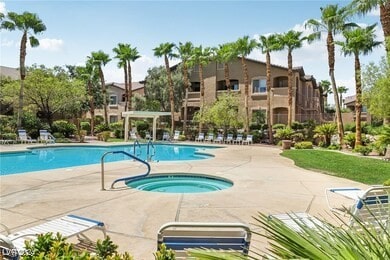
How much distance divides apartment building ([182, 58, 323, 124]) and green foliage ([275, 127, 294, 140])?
175 inches

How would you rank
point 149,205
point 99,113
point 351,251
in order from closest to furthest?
point 351,251 → point 149,205 → point 99,113

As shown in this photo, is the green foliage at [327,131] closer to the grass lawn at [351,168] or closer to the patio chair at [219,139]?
the patio chair at [219,139]

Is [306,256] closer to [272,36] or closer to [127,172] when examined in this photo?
[127,172]

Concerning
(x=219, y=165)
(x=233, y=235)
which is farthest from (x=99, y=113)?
(x=233, y=235)

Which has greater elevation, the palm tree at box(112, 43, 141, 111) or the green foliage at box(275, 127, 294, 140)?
the palm tree at box(112, 43, 141, 111)

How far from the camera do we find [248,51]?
29672mm

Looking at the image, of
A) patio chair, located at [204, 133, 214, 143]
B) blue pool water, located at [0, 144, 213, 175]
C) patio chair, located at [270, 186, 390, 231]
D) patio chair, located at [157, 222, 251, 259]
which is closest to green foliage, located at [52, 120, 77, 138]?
blue pool water, located at [0, 144, 213, 175]

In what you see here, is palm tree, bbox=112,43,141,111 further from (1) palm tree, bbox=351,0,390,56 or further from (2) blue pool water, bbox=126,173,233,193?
(2) blue pool water, bbox=126,173,233,193

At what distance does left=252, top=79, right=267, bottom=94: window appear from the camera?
34312 mm

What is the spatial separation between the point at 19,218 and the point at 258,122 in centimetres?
2804

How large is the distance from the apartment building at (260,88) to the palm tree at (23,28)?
54.8ft

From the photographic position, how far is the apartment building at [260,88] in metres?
32.9

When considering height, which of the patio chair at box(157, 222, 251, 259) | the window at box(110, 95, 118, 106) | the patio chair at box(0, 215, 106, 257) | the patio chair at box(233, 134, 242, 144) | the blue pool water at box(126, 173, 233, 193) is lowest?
the blue pool water at box(126, 173, 233, 193)

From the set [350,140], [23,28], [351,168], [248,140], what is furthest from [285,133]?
[23,28]
